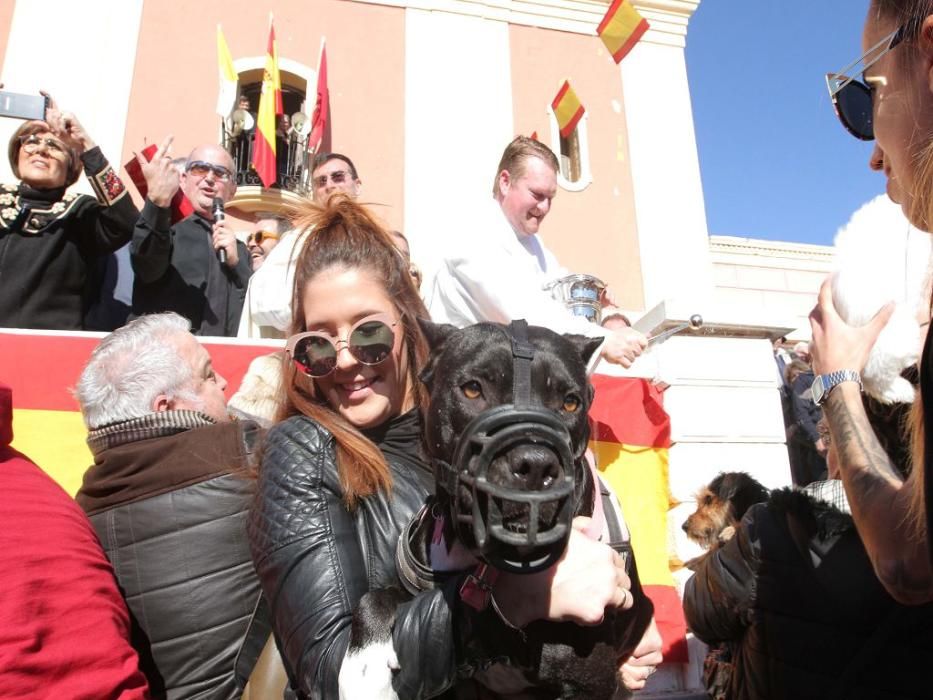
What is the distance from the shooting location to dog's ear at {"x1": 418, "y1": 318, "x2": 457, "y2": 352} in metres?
1.70

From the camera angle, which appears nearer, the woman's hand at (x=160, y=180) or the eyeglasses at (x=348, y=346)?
the eyeglasses at (x=348, y=346)

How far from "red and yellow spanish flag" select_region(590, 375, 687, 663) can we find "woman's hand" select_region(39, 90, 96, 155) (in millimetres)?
3231

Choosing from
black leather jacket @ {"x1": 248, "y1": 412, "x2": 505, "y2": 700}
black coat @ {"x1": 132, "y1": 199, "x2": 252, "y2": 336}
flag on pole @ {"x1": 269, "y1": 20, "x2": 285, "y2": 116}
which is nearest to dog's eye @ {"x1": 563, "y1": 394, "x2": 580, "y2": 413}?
black leather jacket @ {"x1": 248, "y1": 412, "x2": 505, "y2": 700}

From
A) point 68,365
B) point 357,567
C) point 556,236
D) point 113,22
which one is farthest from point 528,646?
point 113,22

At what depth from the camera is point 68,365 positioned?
3.45m

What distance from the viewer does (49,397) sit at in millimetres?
3391

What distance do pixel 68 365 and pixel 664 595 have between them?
3301 mm

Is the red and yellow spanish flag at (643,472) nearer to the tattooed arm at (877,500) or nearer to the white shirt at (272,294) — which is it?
the white shirt at (272,294)

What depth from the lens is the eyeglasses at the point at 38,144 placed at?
3824mm

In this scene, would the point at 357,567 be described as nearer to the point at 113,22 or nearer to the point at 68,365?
the point at 68,365

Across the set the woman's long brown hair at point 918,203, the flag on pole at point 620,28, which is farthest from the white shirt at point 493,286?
the flag on pole at point 620,28

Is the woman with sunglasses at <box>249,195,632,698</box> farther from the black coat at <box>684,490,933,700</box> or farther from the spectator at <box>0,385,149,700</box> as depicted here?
the black coat at <box>684,490,933,700</box>

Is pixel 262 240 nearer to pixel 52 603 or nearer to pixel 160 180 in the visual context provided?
pixel 160 180

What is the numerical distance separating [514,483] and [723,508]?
9.02 ft
